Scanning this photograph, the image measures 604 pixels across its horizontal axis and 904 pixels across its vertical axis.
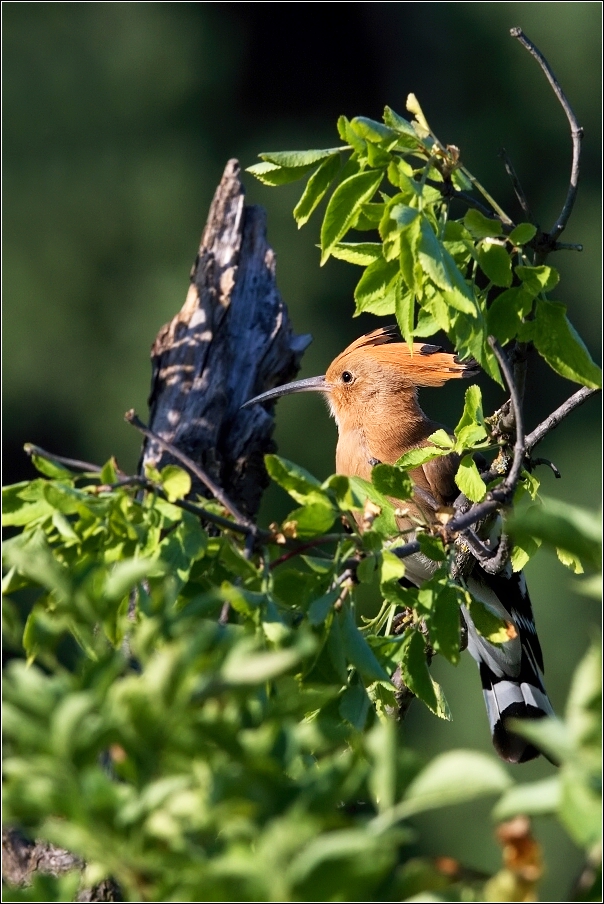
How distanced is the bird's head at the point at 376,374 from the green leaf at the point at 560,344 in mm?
1424

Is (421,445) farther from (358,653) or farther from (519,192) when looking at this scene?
(358,653)

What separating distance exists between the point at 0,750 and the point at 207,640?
21 cm

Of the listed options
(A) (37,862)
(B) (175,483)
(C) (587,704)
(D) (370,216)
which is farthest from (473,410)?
(A) (37,862)

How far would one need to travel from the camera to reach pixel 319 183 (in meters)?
1.56

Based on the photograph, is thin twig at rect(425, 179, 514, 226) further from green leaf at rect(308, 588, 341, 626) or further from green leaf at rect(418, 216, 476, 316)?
green leaf at rect(308, 588, 341, 626)

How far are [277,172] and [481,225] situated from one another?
29cm

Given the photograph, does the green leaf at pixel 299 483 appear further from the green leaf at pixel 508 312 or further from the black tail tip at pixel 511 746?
the black tail tip at pixel 511 746

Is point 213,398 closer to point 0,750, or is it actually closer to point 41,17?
point 0,750

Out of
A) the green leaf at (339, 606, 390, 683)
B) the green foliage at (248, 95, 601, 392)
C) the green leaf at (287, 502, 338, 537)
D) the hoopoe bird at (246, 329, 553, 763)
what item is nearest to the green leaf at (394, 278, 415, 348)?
the green foliage at (248, 95, 601, 392)

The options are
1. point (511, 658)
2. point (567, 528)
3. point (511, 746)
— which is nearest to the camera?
point (567, 528)

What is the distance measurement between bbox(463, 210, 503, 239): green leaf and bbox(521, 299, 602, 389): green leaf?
0.12 m

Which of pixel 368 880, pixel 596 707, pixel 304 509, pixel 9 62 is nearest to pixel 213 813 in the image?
pixel 368 880

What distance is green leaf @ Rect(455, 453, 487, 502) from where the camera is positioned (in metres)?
1.83

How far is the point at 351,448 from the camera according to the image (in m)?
3.25
